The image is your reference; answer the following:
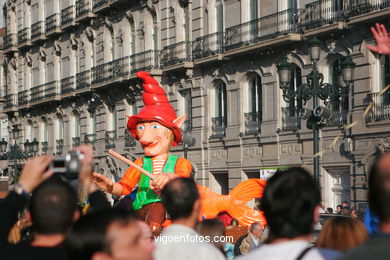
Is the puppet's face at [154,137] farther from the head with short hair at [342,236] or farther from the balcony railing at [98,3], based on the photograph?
the balcony railing at [98,3]

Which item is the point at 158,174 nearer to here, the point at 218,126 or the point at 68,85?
the point at 218,126

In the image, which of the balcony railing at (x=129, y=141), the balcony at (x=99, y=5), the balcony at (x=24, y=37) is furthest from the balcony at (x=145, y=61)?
the balcony at (x=24, y=37)

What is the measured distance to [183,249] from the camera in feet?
18.2

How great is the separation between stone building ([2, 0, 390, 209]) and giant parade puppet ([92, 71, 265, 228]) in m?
4.45

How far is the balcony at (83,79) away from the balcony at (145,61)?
5.07 metres

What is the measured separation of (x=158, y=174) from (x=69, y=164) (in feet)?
17.0

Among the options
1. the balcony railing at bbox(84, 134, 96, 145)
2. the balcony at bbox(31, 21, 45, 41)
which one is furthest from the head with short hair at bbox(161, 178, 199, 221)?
the balcony at bbox(31, 21, 45, 41)

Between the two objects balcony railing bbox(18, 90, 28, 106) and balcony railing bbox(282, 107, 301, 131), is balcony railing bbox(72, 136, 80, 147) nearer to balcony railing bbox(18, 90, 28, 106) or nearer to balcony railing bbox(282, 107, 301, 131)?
balcony railing bbox(18, 90, 28, 106)

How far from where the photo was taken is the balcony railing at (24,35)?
47.0 metres

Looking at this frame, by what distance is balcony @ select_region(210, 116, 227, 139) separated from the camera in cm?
2950

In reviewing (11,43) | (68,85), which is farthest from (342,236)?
(11,43)

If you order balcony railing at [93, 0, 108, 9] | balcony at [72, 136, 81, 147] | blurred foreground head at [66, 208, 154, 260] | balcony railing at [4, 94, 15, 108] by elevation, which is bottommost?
blurred foreground head at [66, 208, 154, 260]

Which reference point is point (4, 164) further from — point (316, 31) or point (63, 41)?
point (316, 31)

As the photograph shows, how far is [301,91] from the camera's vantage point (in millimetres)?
18984
